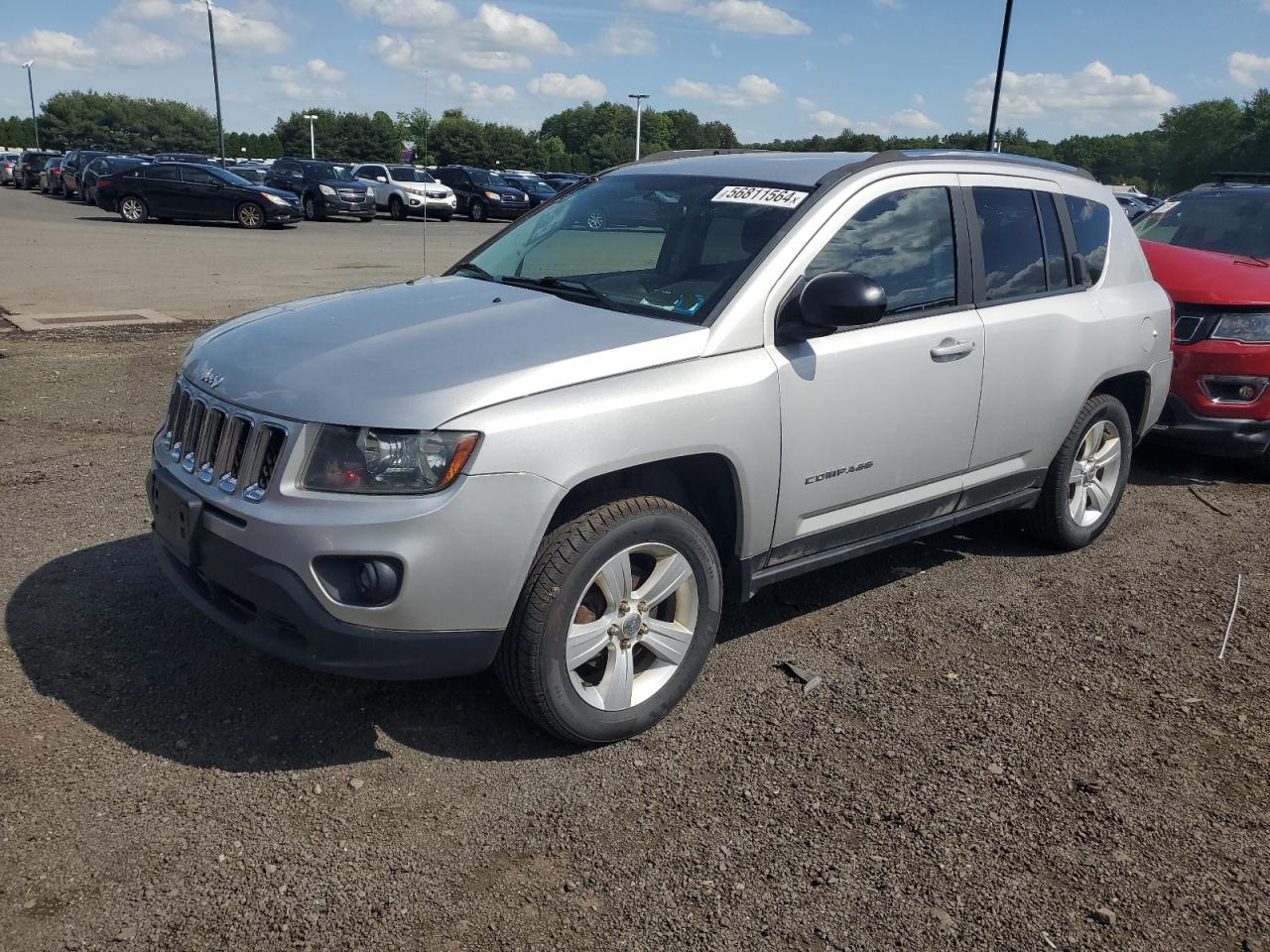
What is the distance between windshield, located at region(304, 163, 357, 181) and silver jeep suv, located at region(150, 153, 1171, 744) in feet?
97.1

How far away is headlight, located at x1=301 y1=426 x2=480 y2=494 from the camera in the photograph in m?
2.95

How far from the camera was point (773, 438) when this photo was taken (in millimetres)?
3631

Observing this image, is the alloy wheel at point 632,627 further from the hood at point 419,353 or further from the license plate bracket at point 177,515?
the license plate bracket at point 177,515

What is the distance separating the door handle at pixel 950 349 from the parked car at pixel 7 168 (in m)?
51.5

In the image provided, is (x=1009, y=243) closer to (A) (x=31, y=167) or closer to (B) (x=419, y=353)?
(B) (x=419, y=353)

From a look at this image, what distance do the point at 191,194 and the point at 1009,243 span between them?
2581 centimetres

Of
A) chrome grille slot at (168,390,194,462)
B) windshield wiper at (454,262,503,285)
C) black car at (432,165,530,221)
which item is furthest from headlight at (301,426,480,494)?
black car at (432,165,530,221)

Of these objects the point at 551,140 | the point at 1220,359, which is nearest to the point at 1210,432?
the point at 1220,359

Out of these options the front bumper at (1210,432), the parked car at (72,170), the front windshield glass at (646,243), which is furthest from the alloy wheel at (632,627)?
the parked car at (72,170)

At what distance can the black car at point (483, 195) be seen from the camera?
115 ft

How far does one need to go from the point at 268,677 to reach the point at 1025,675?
9.13 feet

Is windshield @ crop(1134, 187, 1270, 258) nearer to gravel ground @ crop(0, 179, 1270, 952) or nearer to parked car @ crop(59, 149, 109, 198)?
gravel ground @ crop(0, 179, 1270, 952)

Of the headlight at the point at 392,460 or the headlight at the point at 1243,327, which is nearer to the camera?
the headlight at the point at 392,460

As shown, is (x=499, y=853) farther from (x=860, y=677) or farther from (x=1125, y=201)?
(x=1125, y=201)
